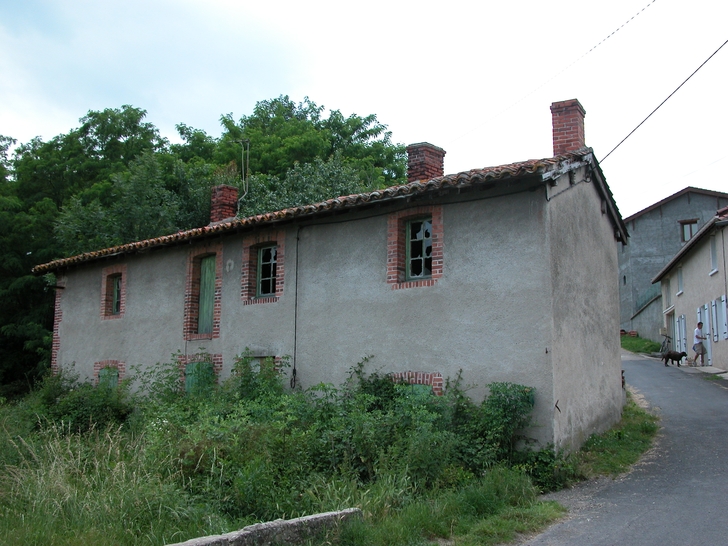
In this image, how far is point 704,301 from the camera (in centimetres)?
2428

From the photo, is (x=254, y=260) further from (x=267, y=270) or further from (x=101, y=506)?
(x=101, y=506)

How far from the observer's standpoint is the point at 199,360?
1445 cm

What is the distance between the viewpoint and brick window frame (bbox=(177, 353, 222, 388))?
46.3 ft

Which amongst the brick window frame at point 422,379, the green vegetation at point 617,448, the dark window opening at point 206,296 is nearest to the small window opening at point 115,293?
the dark window opening at point 206,296

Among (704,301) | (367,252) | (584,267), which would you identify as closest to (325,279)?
(367,252)

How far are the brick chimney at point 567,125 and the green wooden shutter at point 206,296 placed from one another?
7745mm

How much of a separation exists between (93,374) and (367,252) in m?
9.19

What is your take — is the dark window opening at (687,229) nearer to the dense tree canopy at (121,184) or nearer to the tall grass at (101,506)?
the dense tree canopy at (121,184)

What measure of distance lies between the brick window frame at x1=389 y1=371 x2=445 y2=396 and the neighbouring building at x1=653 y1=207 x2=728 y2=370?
581 inches

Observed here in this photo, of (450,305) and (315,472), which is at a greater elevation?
(450,305)

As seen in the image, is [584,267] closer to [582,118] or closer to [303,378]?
[582,118]

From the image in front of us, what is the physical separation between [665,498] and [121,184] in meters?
18.8

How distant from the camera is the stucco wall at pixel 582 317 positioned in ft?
33.1

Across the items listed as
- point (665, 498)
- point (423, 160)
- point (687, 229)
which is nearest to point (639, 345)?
point (687, 229)
